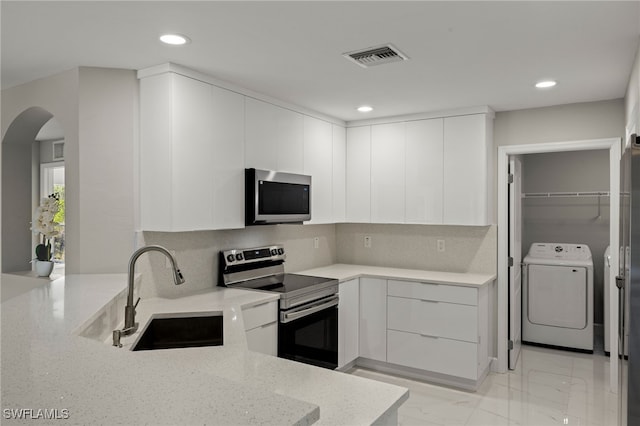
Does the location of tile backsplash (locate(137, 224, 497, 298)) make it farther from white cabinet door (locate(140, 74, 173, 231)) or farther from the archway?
the archway

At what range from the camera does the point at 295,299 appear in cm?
312

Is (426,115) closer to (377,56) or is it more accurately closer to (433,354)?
(377,56)

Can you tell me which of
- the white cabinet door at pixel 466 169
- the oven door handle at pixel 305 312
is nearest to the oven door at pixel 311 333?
the oven door handle at pixel 305 312

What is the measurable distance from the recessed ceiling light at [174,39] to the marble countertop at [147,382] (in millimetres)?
1323

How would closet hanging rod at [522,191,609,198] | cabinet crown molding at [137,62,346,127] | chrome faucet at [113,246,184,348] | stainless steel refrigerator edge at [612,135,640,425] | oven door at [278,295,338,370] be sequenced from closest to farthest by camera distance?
stainless steel refrigerator edge at [612,135,640,425], chrome faucet at [113,246,184,348], cabinet crown molding at [137,62,346,127], oven door at [278,295,338,370], closet hanging rod at [522,191,609,198]

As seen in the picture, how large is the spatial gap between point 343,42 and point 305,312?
1.87 m

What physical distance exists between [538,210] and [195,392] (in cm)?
541

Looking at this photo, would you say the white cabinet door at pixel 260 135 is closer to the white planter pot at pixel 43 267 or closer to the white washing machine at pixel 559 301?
the white planter pot at pixel 43 267

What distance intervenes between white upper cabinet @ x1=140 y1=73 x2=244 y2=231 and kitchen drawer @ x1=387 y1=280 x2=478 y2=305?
1634mm

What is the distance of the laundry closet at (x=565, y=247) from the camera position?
177 inches

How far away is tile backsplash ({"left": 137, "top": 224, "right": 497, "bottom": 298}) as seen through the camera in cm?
303

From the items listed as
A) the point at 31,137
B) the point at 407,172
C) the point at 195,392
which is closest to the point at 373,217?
the point at 407,172

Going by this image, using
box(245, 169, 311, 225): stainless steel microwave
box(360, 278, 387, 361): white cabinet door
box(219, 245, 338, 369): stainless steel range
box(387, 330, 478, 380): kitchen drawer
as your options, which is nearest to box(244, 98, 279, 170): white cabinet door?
box(245, 169, 311, 225): stainless steel microwave

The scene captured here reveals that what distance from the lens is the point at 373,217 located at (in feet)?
14.3
